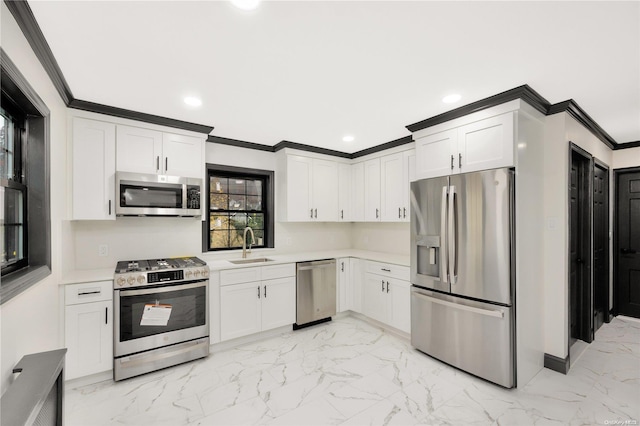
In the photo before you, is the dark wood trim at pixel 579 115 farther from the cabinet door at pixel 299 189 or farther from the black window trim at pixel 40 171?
the black window trim at pixel 40 171

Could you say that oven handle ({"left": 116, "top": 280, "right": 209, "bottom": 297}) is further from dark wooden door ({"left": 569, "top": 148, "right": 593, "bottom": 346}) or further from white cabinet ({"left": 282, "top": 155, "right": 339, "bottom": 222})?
dark wooden door ({"left": 569, "top": 148, "right": 593, "bottom": 346})

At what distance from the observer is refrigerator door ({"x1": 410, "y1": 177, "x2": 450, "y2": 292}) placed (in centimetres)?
283

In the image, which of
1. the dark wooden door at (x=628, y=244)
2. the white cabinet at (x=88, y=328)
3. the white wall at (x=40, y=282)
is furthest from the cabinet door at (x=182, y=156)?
the dark wooden door at (x=628, y=244)

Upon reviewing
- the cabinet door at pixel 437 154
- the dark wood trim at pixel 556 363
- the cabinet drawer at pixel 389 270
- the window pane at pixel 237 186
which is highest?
the cabinet door at pixel 437 154

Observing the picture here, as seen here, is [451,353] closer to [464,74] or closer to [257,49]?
[464,74]

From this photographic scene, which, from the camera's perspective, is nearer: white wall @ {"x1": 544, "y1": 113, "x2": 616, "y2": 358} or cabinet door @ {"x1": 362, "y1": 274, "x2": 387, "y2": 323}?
white wall @ {"x1": 544, "y1": 113, "x2": 616, "y2": 358}

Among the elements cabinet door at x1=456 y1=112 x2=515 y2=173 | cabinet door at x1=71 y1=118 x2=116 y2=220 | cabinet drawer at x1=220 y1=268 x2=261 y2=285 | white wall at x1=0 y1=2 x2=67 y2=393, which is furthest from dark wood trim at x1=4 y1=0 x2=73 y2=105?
cabinet door at x1=456 y1=112 x2=515 y2=173

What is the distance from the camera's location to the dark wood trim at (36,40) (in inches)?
56.5

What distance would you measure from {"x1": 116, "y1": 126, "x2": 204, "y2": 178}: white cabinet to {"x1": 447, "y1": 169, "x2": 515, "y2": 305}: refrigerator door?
Result: 2.77 metres

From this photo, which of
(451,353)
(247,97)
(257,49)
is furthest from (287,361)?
(257,49)

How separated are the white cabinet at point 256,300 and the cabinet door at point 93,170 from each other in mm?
1344

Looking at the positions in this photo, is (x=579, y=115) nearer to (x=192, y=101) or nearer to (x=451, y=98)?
(x=451, y=98)

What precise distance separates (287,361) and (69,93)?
3.13 meters

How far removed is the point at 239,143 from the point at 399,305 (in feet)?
9.66
